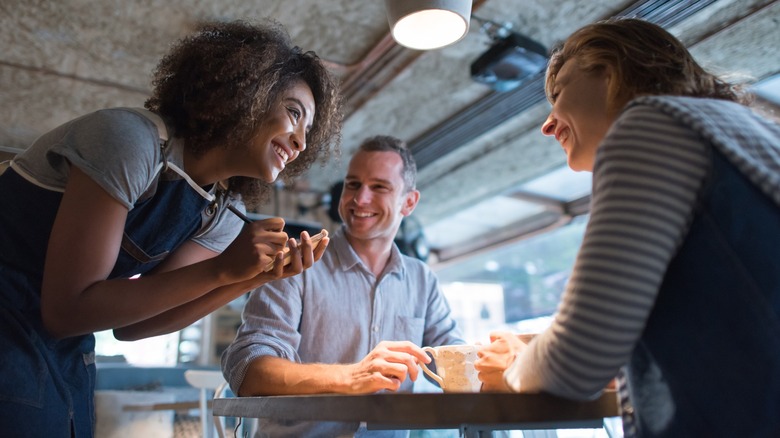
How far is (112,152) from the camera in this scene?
1074 millimetres

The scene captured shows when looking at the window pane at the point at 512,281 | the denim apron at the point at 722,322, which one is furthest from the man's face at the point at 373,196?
the window pane at the point at 512,281

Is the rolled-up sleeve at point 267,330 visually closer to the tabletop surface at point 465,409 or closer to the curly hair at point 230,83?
the curly hair at point 230,83

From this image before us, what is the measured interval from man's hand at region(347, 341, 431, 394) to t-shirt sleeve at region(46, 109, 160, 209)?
0.54 m

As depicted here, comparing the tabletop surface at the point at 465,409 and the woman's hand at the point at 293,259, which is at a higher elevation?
the woman's hand at the point at 293,259

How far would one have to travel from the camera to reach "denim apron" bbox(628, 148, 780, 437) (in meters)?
0.63

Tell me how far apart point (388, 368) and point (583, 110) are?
58 centimetres

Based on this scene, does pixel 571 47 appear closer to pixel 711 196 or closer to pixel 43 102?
pixel 711 196

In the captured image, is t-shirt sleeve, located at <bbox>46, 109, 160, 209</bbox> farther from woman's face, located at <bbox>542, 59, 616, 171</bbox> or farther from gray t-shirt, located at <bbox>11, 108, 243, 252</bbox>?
woman's face, located at <bbox>542, 59, 616, 171</bbox>

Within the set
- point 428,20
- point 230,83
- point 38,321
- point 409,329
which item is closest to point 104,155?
point 38,321

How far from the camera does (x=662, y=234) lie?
2.12ft

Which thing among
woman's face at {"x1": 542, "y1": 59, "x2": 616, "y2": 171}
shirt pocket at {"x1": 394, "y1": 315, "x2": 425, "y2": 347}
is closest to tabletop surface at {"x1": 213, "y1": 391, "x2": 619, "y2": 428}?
woman's face at {"x1": 542, "y1": 59, "x2": 616, "y2": 171}

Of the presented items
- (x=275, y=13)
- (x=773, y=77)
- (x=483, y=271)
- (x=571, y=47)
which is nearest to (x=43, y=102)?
(x=275, y=13)

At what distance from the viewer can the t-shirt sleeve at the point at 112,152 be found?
105 cm

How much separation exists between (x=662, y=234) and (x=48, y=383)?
1.07 m
